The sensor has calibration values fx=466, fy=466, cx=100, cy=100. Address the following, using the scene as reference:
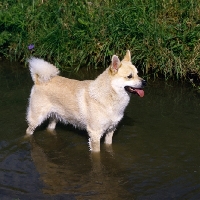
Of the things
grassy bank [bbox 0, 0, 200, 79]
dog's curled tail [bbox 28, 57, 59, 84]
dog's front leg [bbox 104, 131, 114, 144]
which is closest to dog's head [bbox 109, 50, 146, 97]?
dog's front leg [bbox 104, 131, 114, 144]

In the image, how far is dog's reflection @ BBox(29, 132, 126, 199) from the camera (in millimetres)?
5531

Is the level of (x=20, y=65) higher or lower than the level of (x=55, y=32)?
lower

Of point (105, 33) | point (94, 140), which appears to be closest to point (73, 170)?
point (94, 140)

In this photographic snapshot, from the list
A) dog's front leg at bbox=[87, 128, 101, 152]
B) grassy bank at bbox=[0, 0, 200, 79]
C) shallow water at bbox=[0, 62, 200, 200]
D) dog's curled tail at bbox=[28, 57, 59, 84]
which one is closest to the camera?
shallow water at bbox=[0, 62, 200, 200]

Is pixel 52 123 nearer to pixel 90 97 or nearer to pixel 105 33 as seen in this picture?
pixel 90 97

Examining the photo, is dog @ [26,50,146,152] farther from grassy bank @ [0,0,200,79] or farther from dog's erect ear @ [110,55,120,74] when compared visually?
grassy bank @ [0,0,200,79]

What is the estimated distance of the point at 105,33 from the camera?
925 cm

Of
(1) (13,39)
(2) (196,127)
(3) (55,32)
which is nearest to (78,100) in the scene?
(2) (196,127)

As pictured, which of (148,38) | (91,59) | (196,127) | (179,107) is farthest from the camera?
(91,59)

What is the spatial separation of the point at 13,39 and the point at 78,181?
16.6ft

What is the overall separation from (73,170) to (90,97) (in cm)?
100

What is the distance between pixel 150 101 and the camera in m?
8.33

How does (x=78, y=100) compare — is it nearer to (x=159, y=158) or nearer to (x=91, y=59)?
(x=159, y=158)

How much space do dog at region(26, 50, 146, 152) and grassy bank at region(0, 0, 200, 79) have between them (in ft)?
8.39
